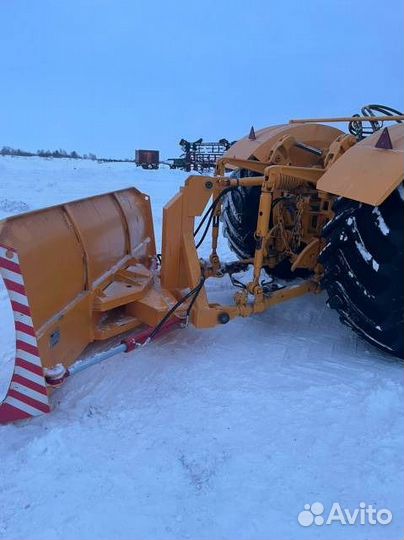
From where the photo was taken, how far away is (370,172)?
102 inches

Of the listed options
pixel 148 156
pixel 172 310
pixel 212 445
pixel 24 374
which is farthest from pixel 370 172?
pixel 148 156

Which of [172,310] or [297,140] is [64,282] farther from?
[297,140]

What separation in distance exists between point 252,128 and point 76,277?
2210 mm

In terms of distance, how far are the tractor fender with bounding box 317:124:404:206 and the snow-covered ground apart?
3.56 feet

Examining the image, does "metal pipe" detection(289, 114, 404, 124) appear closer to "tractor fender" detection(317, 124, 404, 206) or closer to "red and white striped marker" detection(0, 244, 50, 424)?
"tractor fender" detection(317, 124, 404, 206)

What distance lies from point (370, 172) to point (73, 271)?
178cm

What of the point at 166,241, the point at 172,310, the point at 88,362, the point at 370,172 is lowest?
the point at 88,362

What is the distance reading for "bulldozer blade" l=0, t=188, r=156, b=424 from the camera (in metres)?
2.35

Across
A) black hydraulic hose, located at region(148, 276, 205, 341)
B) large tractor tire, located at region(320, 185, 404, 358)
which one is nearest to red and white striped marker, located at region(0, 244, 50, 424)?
Answer: black hydraulic hose, located at region(148, 276, 205, 341)

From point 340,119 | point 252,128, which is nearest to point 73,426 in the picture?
point 252,128

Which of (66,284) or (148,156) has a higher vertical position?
(66,284)
